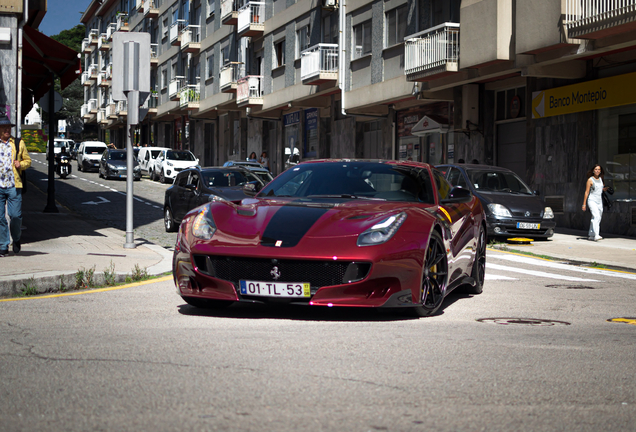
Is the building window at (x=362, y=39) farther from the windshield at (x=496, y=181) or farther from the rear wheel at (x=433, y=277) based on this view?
the rear wheel at (x=433, y=277)

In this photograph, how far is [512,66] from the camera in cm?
2141

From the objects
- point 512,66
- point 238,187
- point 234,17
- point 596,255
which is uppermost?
point 234,17

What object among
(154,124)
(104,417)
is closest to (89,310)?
(104,417)

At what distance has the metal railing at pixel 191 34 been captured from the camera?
163 feet

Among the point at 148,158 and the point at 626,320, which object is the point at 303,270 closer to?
the point at 626,320

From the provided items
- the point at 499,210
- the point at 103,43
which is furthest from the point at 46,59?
the point at 103,43

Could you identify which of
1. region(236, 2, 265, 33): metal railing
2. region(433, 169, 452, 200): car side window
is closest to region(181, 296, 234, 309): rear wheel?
region(433, 169, 452, 200): car side window

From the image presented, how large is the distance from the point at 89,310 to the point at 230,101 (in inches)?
1429

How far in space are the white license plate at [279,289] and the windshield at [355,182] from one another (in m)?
1.46

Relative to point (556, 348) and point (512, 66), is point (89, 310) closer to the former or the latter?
point (556, 348)

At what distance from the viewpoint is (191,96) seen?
48812 millimetres

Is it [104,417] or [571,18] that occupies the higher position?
[571,18]

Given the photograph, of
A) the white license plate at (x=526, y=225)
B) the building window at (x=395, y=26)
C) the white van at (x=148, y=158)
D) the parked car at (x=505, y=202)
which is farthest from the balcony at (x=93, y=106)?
the white license plate at (x=526, y=225)

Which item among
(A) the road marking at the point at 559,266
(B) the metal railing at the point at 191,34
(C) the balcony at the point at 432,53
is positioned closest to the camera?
(A) the road marking at the point at 559,266
